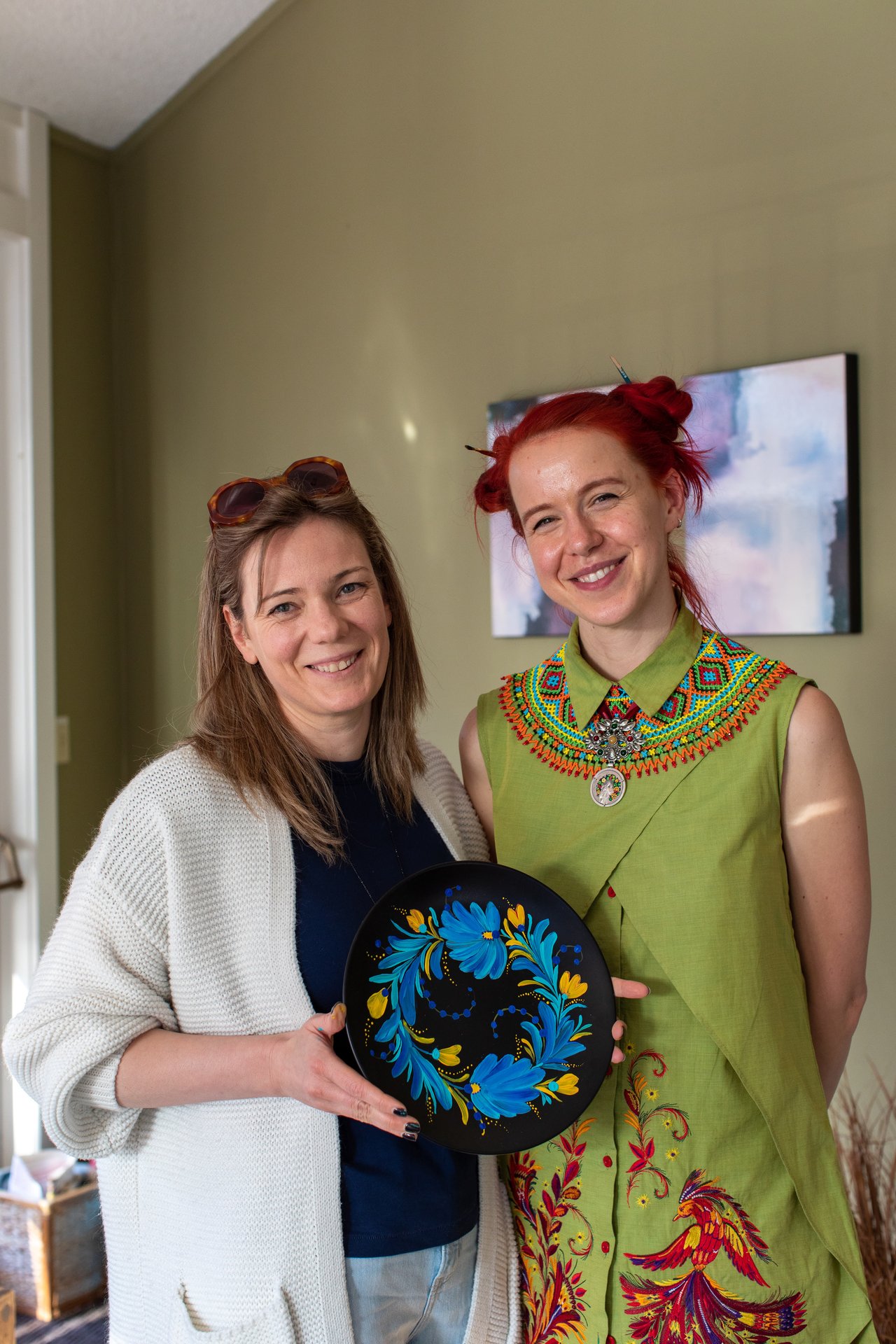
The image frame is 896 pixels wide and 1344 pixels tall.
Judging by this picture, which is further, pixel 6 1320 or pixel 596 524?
pixel 6 1320

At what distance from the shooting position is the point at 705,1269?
121cm

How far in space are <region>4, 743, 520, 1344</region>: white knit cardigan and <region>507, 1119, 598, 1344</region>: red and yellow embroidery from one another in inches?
3.2

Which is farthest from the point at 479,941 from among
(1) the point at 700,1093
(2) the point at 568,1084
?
(1) the point at 700,1093

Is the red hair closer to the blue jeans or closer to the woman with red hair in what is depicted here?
the woman with red hair

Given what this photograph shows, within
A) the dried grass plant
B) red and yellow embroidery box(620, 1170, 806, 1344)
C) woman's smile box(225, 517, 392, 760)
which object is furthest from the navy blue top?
the dried grass plant

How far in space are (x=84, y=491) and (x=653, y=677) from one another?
8.78ft

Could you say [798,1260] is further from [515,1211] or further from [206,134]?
[206,134]

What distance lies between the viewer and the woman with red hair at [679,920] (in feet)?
4.00

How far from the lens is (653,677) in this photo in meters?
1.33

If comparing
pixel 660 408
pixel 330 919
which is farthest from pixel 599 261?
pixel 330 919

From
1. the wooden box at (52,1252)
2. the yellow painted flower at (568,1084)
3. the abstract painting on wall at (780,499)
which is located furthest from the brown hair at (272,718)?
the wooden box at (52,1252)

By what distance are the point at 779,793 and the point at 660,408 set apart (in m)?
0.47

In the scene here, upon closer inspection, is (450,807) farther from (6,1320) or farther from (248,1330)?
(6,1320)

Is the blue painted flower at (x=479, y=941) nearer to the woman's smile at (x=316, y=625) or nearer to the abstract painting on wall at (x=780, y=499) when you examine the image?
the woman's smile at (x=316, y=625)
